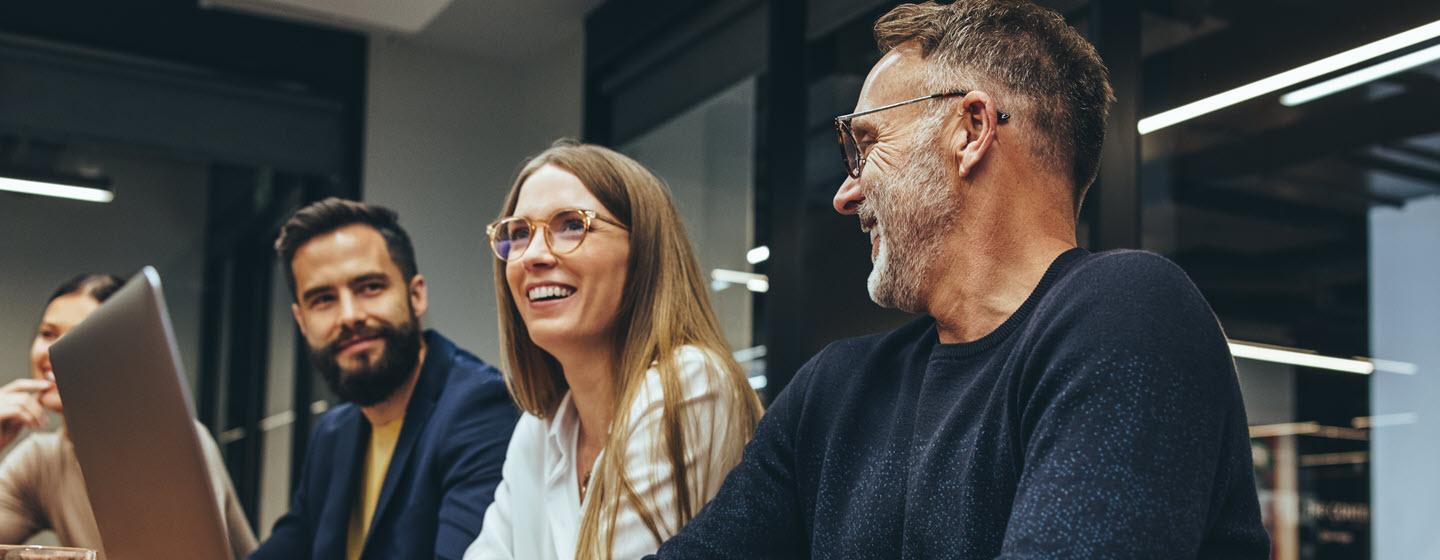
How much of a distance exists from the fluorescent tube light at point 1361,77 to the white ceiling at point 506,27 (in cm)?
237

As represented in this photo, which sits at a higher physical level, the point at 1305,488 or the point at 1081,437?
the point at 1081,437

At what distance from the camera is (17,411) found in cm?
254

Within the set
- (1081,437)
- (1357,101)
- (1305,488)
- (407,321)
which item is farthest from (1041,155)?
(1305,488)

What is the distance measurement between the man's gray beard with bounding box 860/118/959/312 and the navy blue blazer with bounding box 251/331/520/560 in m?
1.06

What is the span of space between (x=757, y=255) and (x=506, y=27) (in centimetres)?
167

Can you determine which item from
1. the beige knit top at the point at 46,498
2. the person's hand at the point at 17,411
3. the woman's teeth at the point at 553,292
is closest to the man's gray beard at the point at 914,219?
the woman's teeth at the point at 553,292

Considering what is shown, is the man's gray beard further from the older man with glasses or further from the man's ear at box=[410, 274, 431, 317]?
the man's ear at box=[410, 274, 431, 317]

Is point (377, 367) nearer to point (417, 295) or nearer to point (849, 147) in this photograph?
point (417, 295)

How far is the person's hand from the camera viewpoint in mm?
2534

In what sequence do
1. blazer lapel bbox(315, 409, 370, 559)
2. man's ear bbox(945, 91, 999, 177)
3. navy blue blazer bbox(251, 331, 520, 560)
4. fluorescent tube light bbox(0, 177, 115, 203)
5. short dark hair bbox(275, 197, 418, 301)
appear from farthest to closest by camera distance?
fluorescent tube light bbox(0, 177, 115, 203), short dark hair bbox(275, 197, 418, 301), blazer lapel bbox(315, 409, 370, 559), navy blue blazer bbox(251, 331, 520, 560), man's ear bbox(945, 91, 999, 177)

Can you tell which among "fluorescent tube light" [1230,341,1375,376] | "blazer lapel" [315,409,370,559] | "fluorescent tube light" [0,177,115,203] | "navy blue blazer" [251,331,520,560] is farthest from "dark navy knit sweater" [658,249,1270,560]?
"fluorescent tube light" [0,177,115,203]

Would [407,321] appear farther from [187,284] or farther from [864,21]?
[187,284]

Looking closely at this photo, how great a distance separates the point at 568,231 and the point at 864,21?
1817 mm

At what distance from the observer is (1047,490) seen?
955mm
